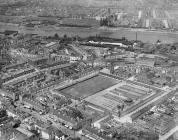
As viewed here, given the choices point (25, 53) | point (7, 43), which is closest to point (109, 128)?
point (25, 53)

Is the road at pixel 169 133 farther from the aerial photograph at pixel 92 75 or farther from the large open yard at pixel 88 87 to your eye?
the large open yard at pixel 88 87

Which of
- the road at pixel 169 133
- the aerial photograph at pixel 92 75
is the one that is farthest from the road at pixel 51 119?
the road at pixel 169 133

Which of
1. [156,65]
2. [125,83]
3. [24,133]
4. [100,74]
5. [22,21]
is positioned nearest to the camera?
[24,133]

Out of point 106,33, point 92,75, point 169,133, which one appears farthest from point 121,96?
point 106,33

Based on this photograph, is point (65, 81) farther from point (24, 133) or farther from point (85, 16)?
point (85, 16)

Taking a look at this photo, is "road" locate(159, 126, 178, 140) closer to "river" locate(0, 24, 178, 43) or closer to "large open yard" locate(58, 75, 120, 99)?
"large open yard" locate(58, 75, 120, 99)

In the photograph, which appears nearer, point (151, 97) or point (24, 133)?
point (24, 133)

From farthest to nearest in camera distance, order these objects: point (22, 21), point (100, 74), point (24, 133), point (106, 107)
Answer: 1. point (22, 21)
2. point (100, 74)
3. point (106, 107)
4. point (24, 133)
